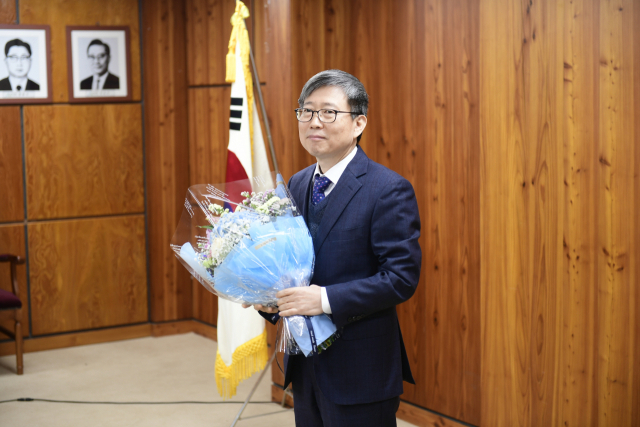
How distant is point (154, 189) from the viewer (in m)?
4.99

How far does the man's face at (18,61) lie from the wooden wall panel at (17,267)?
1.10 metres

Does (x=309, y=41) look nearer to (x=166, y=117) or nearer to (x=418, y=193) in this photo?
(x=418, y=193)

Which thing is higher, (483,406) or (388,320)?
A: (388,320)

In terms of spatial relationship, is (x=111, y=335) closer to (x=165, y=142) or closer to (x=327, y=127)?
(x=165, y=142)

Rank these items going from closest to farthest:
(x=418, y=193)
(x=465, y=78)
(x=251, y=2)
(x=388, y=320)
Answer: (x=388, y=320), (x=465, y=78), (x=418, y=193), (x=251, y=2)

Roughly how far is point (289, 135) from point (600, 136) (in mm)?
1558

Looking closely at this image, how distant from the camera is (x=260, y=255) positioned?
1.61 metres

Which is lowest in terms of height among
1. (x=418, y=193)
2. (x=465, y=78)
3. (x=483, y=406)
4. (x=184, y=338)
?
(x=184, y=338)

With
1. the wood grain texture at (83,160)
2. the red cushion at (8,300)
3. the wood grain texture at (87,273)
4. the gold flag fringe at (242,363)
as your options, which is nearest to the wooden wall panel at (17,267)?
the wood grain texture at (87,273)

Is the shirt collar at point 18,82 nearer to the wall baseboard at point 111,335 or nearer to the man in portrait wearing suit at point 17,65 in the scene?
the man in portrait wearing suit at point 17,65

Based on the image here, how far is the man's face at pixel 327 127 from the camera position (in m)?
1.73

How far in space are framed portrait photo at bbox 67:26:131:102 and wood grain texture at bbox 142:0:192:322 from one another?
171 millimetres

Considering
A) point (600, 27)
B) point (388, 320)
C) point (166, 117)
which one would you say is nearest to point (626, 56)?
point (600, 27)

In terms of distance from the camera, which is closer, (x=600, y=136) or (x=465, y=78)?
(x=600, y=136)
